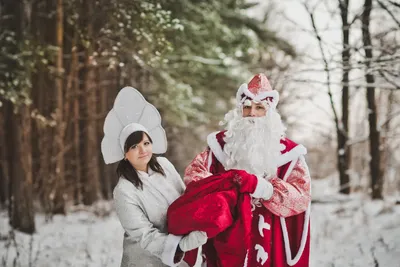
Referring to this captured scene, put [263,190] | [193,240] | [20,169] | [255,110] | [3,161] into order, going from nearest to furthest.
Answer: [193,240]
[263,190]
[255,110]
[20,169]
[3,161]

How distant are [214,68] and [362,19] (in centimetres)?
475

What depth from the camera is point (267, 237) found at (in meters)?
3.42

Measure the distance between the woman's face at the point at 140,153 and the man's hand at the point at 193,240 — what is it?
2.15ft

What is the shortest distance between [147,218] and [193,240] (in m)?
0.43

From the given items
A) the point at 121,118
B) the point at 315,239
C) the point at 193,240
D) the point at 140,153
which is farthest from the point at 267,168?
the point at 315,239

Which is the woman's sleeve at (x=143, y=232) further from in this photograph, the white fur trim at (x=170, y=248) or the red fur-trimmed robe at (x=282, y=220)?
the red fur-trimmed robe at (x=282, y=220)

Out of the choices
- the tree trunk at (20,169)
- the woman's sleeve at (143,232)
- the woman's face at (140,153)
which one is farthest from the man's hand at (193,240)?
the tree trunk at (20,169)

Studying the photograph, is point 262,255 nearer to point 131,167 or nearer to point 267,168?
point 267,168

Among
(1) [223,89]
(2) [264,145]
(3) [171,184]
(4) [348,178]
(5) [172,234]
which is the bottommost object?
(4) [348,178]

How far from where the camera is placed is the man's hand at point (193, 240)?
290cm

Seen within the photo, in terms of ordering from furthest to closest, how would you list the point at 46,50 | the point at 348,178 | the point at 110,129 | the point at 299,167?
the point at 348,178 < the point at 46,50 < the point at 299,167 < the point at 110,129

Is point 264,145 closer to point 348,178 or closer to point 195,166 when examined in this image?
point 195,166

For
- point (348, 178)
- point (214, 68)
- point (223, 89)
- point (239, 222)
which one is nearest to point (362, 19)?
point (348, 178)

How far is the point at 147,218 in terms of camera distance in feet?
10.4
